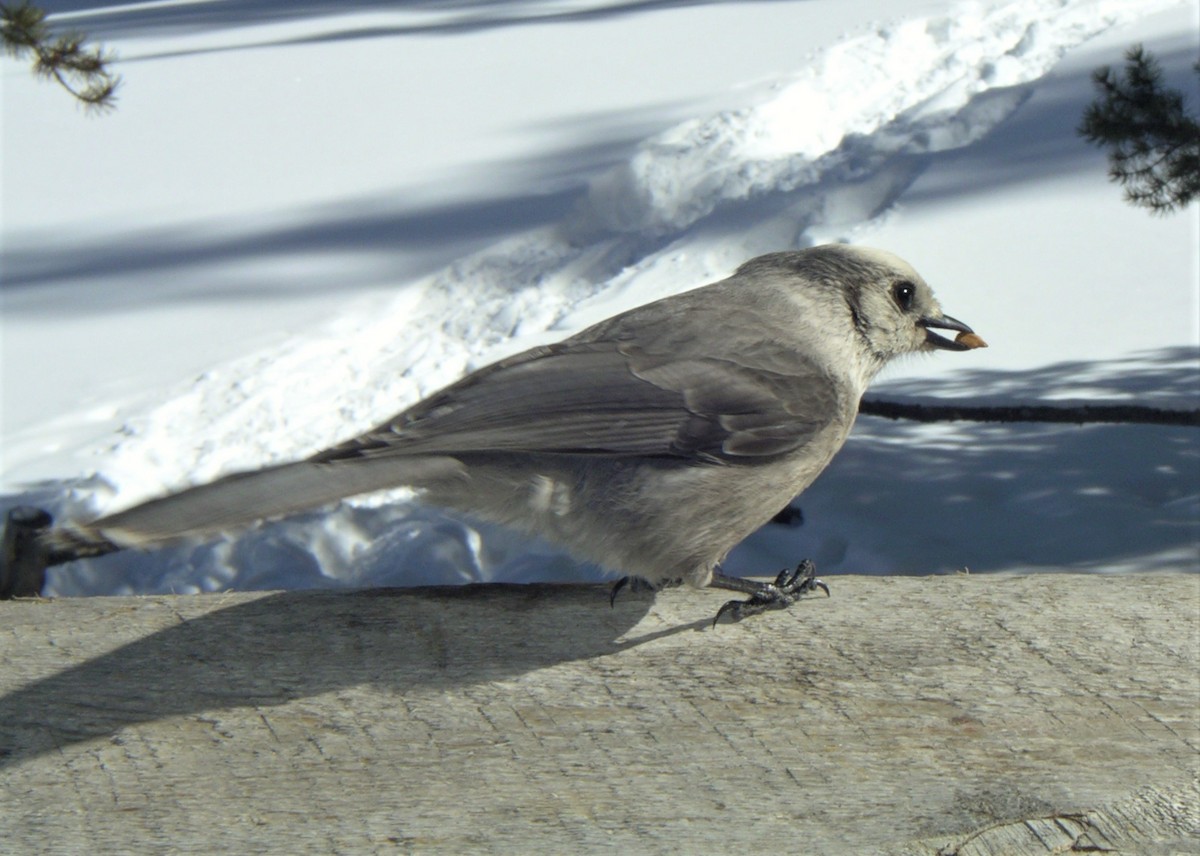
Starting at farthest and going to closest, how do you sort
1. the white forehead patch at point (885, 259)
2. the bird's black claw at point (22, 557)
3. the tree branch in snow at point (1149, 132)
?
the tree branch in snow at point (1149, 132), the bird's black claw at point (22, 557), the white forehead patch at point (885, 259)

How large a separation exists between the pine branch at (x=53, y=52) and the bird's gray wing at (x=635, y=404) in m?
2.13

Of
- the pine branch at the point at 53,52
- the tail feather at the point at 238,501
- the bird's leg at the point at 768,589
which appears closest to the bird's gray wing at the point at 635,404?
the bird's leg at the point at 768,589

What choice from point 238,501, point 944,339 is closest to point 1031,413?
point 944,339

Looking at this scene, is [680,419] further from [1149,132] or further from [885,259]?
[1149,132]

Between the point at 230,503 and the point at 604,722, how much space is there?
60 centimetres

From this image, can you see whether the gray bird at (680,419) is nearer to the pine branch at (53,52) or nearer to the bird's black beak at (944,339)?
the bird's black beak at (944,339)

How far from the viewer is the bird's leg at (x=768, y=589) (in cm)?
220

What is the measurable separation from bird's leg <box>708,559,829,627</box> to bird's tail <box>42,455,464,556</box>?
641mm

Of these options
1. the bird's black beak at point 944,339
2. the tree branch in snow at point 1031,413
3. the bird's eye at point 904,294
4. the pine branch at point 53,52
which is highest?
the pine branch at point 53,52

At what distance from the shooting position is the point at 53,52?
3842 millimetres

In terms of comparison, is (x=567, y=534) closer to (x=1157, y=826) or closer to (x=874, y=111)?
(x=1157, y=826)

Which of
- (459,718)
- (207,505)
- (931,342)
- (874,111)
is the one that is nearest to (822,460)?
(931,342)

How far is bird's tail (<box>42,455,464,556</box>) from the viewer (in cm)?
154

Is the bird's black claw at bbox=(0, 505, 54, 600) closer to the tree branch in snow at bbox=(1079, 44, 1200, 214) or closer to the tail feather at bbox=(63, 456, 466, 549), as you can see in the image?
the tail feather at bbox=(63, 456, 466, 549)
